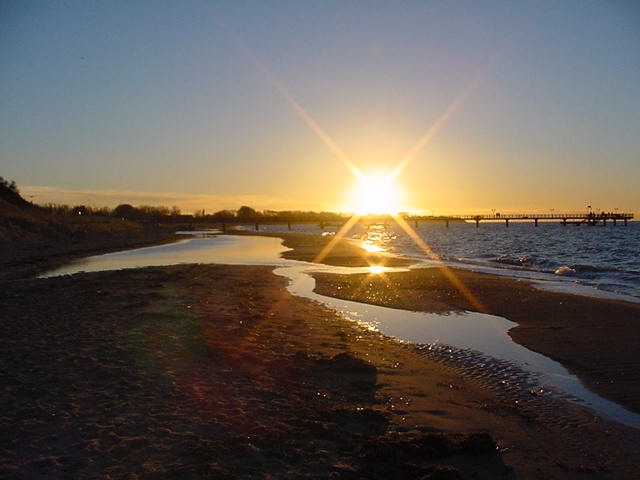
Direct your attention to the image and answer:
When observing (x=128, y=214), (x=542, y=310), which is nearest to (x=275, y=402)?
(x=542, y=310)

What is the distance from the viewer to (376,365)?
32.6ft

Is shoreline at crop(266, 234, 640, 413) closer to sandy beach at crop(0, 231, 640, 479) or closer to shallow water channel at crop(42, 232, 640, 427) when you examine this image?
sandy beach at crop(0, 231, 640, 479)

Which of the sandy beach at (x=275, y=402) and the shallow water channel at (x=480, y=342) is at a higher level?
the sandy beach at (x=275, y=402)

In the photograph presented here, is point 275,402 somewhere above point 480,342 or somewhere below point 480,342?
above

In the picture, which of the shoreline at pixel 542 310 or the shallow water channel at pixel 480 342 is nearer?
the shallow water channel at pixel 480 342

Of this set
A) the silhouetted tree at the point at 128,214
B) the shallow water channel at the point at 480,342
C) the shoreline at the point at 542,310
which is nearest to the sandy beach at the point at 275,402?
the shoreline at the point at 542,310

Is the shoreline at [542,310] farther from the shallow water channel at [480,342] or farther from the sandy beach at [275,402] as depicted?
the shallow water channel at [480,342]

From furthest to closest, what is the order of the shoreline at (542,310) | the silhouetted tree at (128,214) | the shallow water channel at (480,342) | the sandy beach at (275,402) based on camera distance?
the silhouetted tree at (128,214) < the shoreline at (542,310) < the shallow water channel at (480,342) < the sandy beach at (275,402)

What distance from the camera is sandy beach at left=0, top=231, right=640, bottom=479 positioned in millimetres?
5680

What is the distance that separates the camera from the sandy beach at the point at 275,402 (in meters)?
5.68

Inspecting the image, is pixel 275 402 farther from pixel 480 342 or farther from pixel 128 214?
pixel 128 214

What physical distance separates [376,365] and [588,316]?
8999 mm

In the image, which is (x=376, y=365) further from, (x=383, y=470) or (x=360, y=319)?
(x=360, y=319)

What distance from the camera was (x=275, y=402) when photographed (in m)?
7.51
